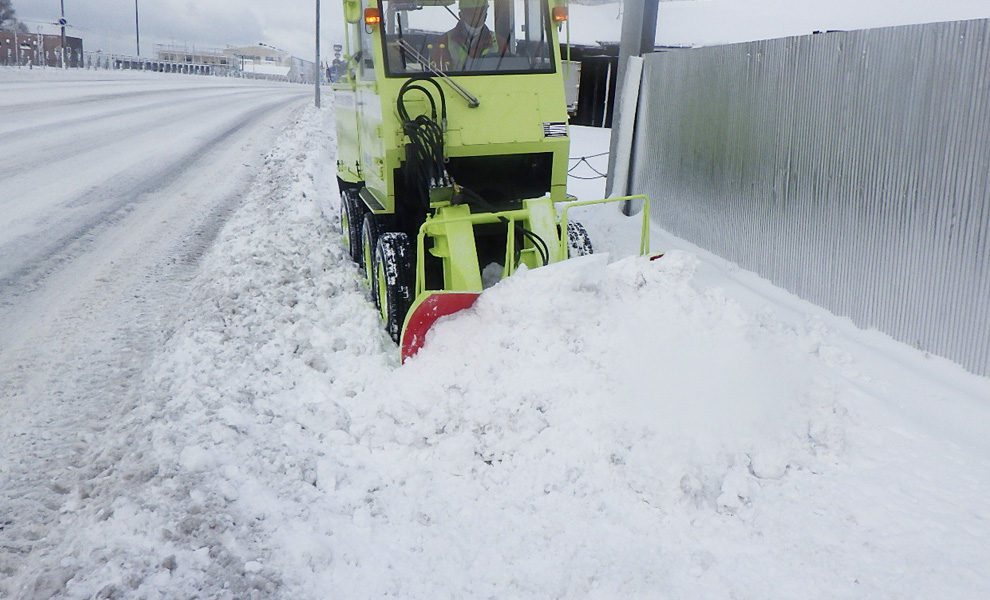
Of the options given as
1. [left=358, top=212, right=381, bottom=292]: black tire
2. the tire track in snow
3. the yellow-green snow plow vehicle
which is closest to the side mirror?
the yellow-green snow plow vehicle

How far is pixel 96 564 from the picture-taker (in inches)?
109

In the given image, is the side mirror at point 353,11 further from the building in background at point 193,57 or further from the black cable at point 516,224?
the building in background at point 193,57

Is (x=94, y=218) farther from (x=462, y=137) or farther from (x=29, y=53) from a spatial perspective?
(x=29, y=53)

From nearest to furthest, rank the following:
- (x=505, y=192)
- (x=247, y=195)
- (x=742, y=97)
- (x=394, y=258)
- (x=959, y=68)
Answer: (x=959, y=68)
(x=394, y=258)
(x=505, y=192)
(x=742, y=97)
(x=247, y=195)

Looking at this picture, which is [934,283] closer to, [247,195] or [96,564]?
[96,564]

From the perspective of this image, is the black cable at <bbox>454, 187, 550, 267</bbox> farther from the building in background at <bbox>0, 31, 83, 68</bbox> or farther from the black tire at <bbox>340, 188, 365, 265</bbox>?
the building in background at <bbox>0, 31, 83, 68</bbox>

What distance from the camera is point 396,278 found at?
5207mm

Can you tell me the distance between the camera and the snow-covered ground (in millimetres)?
2855

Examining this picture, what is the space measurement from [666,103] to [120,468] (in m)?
6.89

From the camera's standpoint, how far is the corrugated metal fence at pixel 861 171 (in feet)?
14.3

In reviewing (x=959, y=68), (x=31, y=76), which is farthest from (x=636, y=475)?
(x=31, y=76)

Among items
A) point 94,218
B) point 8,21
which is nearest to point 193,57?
point 8,21

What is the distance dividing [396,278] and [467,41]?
6.16 ft

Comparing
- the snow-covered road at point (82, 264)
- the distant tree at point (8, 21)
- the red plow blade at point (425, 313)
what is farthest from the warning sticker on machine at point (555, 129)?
the distant tree at point (8, 21)
